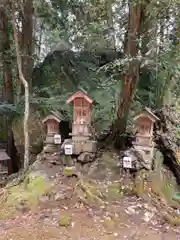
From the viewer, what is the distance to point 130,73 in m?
3.48

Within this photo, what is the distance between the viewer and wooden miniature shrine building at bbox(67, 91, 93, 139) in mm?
4020

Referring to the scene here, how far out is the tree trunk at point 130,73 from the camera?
10.4ft

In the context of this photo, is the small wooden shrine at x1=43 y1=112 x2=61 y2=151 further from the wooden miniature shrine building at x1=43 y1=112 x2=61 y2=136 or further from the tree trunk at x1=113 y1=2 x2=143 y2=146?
the tree trunk at x1=113 y1=2 x2=143 y2=146

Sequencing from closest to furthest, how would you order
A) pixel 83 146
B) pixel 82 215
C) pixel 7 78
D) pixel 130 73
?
1. pixel 82 215
2. pixel 130 73
3. pixel 83 146
4. pixel 7 78

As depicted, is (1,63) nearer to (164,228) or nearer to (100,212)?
(100,212)

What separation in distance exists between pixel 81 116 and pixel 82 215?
1.50m

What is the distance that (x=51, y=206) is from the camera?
3291 millimetres

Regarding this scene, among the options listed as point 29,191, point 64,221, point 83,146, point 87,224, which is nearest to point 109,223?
point 87,224

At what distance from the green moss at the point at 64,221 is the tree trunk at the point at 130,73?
1.53 metres

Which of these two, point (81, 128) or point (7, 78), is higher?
point (7, 78)

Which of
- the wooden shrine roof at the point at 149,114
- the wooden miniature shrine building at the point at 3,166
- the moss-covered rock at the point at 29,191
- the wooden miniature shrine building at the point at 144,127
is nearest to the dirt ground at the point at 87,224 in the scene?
the moss-covered rock at the point at 29,191

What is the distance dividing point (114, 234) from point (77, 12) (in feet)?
14.6

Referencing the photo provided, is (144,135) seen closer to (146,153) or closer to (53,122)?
(146,153)

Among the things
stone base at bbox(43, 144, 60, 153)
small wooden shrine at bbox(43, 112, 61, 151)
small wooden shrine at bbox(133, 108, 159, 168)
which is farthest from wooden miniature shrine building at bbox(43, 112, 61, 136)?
small wooden shrine at bbox(133, 108, 159, 168)
